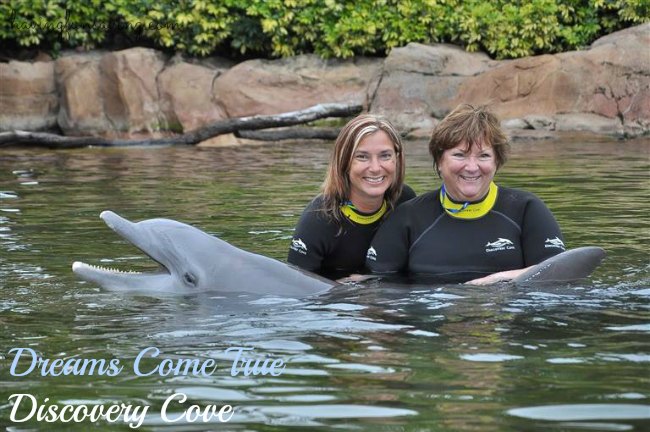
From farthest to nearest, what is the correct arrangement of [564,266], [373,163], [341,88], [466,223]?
[341,88] < [466,223] < [373,163] < [564,266]

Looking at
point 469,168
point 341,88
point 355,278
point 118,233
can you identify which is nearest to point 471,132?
point 469,168

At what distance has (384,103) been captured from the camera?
16.9 meters

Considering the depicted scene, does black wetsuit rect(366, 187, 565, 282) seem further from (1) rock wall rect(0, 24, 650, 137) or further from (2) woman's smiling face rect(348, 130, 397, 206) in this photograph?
(1) rock wall rect(0, 24, 650, 137)

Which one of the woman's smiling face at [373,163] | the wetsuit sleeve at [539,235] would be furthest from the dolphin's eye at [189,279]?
the wetsuit sleeve at [539,235]

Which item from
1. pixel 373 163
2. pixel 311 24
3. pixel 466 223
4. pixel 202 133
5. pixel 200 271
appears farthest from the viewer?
pixel 311 24

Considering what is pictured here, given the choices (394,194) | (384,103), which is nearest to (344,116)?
(384,103)

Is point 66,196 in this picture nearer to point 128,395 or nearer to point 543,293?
point 543,293

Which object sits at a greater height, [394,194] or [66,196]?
[394,194]

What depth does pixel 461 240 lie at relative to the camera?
615 centimetres

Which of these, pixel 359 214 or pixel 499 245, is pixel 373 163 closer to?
pixel 359 214

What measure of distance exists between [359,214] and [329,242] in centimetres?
22

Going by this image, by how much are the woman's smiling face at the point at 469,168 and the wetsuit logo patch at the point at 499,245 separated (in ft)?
0.86

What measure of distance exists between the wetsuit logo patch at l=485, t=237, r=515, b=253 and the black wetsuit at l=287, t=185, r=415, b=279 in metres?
0.60

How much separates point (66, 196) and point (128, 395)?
713 centimetres
